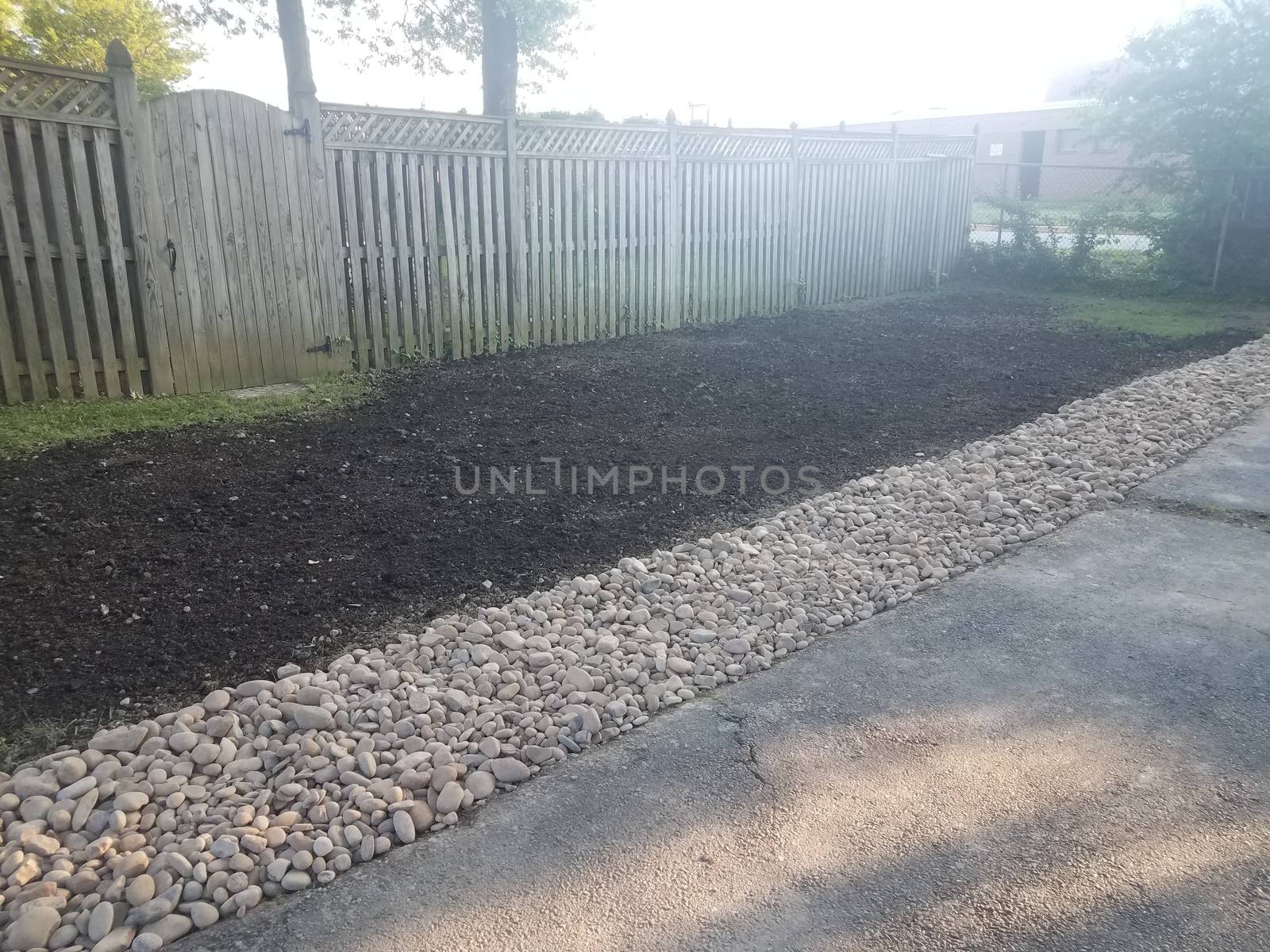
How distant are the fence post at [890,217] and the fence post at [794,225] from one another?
189 centimetres

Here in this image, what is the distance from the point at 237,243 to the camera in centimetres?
698

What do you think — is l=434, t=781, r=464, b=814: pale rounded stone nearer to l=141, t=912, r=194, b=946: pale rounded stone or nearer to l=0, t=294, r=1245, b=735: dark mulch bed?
l=141, t=912, r=194, b=946: pale rounded stone

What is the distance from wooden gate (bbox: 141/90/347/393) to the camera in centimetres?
658

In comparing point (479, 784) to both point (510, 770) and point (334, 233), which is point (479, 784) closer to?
point (510, 770)

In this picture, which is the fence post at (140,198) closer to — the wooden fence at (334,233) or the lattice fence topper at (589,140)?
the wooden fence at (334,233)

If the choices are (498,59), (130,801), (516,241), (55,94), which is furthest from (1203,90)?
(130,801)

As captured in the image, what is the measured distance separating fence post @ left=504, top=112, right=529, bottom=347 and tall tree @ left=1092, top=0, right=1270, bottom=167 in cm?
951

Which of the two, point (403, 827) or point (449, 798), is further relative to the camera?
point (449, 798)

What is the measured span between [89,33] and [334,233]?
9.27 meters

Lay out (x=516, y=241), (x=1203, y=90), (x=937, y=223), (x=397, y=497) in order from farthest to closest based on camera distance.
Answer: (x=937, y=223) < (x=1203, y=90) < (x=516, y=241) < (x=397, y=497)

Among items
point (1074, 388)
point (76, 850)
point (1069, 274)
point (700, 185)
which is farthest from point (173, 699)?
point (1069, 274)

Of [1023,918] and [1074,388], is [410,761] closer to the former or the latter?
[1023,918]

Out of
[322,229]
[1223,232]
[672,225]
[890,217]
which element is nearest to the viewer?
[322,229]

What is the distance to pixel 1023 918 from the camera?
222cm
